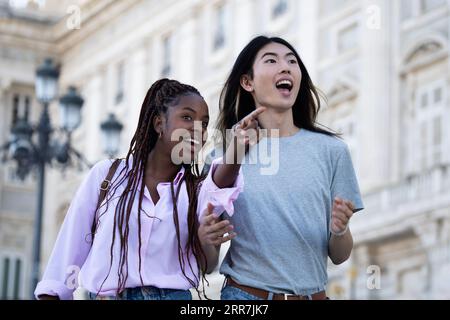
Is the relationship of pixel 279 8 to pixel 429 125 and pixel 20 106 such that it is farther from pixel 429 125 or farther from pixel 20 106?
pixel 20 106

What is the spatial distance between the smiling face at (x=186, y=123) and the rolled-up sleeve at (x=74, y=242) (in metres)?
0.29

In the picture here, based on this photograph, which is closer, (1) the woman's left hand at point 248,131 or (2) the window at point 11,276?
(1) the woman's left hand at point 248,131

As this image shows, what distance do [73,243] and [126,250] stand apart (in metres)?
0.23

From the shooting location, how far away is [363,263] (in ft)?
72.9

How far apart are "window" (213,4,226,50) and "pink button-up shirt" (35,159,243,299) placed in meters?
23.9

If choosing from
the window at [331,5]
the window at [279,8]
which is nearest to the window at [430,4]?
the window at [331,5]

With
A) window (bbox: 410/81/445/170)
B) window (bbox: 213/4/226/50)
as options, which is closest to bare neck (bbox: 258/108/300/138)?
window (bbox: 410/81/445/170)

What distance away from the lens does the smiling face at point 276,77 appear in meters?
4.73

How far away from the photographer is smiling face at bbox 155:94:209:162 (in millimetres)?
4539

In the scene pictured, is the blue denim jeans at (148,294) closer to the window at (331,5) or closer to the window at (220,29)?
the window at (331,5)

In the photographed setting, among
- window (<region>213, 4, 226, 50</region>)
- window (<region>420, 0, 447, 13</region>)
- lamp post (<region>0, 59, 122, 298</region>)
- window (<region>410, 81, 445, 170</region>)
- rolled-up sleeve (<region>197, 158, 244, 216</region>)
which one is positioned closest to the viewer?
rolled-up sleeve (<region>197, 158, 244, 216</region>)

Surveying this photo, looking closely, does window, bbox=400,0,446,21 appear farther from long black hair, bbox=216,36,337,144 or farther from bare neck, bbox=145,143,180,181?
bare neck, bbox=145,143,180,181

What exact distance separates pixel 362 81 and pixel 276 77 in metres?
18.6
